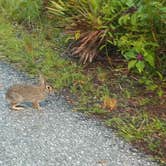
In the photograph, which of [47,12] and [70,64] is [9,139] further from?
[47,12]

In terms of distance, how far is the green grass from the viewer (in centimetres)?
501

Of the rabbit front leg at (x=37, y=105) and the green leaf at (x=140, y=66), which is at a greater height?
the green leaf at (x=140, y=66)

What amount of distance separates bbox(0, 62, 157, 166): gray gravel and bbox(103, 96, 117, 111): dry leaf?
1.01 feet

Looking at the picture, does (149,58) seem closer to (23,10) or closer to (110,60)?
(110,60)

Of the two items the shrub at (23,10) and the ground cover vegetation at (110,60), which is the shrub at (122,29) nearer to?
the ground cover vegetation at (110,60)

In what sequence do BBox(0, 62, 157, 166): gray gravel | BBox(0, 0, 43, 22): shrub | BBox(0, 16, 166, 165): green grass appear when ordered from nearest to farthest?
1. BBox(0, 62, 157, 166): gray gravel
2. BBox(0, 16, 166, 165): green grass
3. BBox(0, 0, 43, 22): shrub

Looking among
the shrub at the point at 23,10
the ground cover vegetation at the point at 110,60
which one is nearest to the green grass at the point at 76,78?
the ground cover vegetation at the point at 110,60

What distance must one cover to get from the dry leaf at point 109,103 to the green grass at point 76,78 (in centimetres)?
5

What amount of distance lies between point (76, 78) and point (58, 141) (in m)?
1.45

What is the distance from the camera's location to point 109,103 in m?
5.50

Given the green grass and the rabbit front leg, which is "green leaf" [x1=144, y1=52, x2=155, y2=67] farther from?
the rabbit front leg

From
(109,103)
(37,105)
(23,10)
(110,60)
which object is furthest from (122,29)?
(23,10)

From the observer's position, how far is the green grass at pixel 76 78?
5008mm

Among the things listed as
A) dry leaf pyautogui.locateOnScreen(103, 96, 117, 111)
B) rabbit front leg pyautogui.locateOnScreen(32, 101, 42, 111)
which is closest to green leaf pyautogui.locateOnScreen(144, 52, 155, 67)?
dry leaf pyautogui.locateOnScreen(103, 96, 117, 111)
